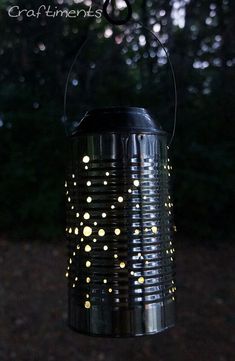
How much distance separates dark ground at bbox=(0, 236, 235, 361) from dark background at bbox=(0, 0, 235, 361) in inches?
0.5

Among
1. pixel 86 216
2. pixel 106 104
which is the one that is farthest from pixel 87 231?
pixel 106 104

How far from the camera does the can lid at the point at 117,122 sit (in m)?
1.29

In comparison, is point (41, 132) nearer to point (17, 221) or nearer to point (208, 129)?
point (17, 221)

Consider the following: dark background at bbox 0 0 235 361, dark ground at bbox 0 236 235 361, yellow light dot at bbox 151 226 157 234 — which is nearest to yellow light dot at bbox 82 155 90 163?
yellow light dot at bbox 151 226 157 234

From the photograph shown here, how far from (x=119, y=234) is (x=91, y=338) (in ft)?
9.81

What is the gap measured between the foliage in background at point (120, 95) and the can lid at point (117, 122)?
3235mm

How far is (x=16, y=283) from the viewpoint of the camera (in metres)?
4.57

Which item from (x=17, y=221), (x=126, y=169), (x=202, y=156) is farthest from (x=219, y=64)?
(x=126, y=169)

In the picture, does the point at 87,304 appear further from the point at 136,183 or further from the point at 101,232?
the point at 136,183

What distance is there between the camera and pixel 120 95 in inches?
189

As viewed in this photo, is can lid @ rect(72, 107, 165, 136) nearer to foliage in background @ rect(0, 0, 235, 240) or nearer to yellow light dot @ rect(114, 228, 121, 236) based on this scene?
yellow light dot @ rect(114, 228, 121, 236)

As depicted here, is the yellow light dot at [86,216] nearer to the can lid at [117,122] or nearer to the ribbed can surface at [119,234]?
the ribbed can surface at [119,234]

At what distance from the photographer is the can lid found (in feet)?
4.25

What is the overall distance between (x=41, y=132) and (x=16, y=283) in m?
1.62
